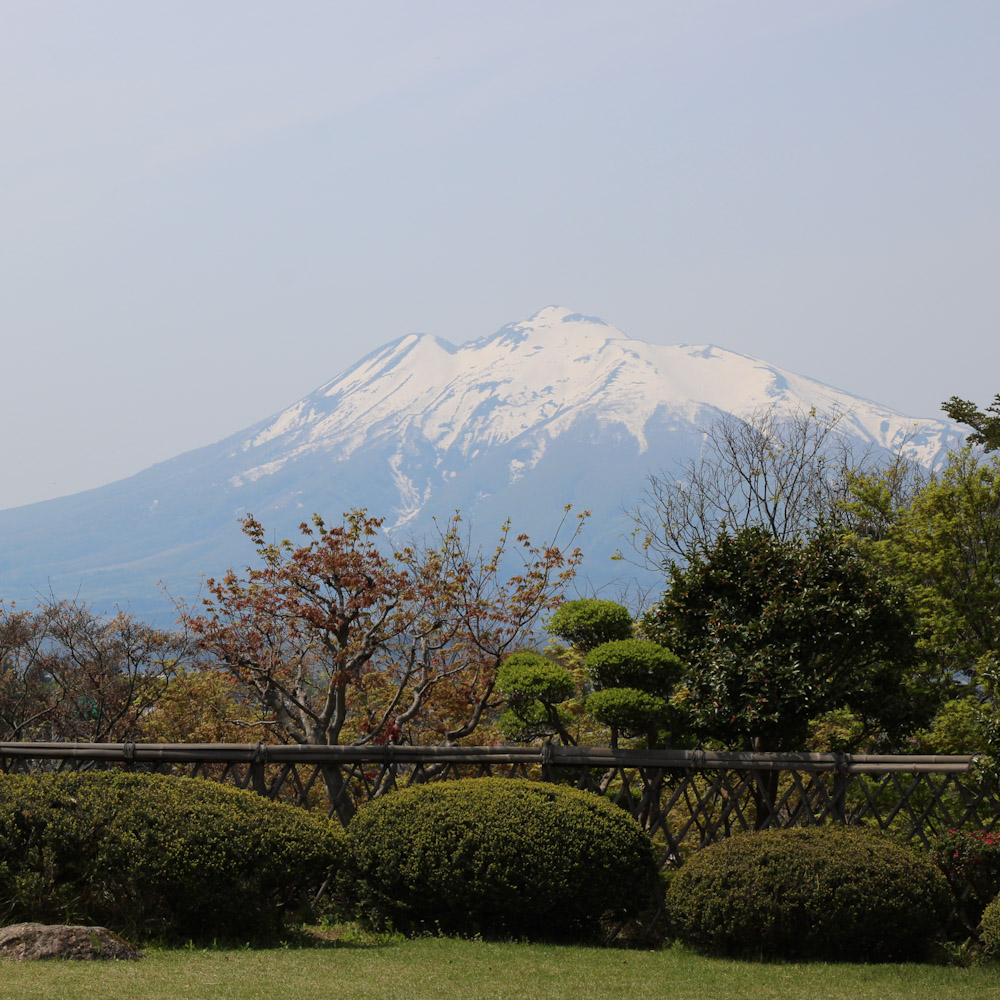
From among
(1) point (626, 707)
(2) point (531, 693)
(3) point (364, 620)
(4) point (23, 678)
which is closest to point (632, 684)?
(1) point (626, 707)

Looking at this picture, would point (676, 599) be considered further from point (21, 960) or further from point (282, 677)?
point (21, 960)

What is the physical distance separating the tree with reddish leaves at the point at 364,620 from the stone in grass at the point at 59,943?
530 cm

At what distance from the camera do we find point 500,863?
904 cm

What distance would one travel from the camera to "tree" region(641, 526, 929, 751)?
10.9 m

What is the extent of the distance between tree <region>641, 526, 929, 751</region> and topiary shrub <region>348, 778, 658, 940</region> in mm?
2080

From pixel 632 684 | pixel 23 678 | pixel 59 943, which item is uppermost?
pixel 23 678

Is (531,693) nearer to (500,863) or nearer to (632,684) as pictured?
(632,684)

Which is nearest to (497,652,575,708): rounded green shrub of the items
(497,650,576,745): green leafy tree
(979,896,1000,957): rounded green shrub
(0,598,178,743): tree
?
(497,650,576,745): green leafy tree

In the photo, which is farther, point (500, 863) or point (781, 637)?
point (781, 637)

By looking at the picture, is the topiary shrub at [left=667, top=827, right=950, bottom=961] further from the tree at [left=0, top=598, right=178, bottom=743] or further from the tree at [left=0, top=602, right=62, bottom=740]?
the tree at [left=0, top=602, right=62, bottom=740]

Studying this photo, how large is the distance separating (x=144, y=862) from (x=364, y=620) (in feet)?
20.0

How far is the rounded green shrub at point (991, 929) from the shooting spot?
8195 mm

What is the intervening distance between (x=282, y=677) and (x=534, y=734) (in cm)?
445

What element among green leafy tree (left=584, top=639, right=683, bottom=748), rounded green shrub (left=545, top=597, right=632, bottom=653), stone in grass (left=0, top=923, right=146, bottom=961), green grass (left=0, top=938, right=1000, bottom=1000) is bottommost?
green grass (left=0, top=938, right=1000, bottom=1000)
